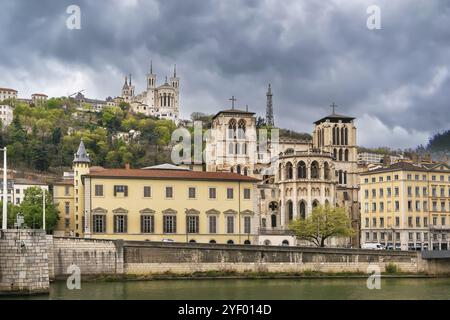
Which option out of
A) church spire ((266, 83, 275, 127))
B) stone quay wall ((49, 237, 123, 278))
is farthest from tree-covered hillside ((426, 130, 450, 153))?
stone quay wall ((49, 237, 123, 278))

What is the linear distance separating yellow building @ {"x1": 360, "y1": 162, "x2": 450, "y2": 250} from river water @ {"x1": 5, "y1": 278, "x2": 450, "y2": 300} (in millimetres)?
27564

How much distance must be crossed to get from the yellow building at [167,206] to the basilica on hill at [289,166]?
9.31 metres

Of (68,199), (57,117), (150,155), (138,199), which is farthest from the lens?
(57,117)

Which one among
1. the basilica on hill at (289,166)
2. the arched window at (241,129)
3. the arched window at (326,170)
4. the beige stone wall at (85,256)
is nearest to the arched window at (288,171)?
the basilica on hill at (289,166)

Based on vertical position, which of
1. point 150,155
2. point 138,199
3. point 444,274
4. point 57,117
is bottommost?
point 444,274

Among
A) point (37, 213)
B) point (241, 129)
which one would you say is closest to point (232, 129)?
point (241, 129)

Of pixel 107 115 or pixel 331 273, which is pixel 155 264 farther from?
pixel 107 115

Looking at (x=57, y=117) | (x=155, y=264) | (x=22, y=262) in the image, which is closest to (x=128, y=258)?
(x=155, y=264)

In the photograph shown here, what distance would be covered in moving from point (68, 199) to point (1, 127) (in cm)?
7837

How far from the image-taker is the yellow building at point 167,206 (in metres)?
73.4

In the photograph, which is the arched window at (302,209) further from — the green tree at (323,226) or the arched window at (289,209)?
the green tree at (323,226)

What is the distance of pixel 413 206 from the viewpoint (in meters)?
93.7

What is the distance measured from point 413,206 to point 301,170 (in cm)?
1527

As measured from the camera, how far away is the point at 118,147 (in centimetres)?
15938
